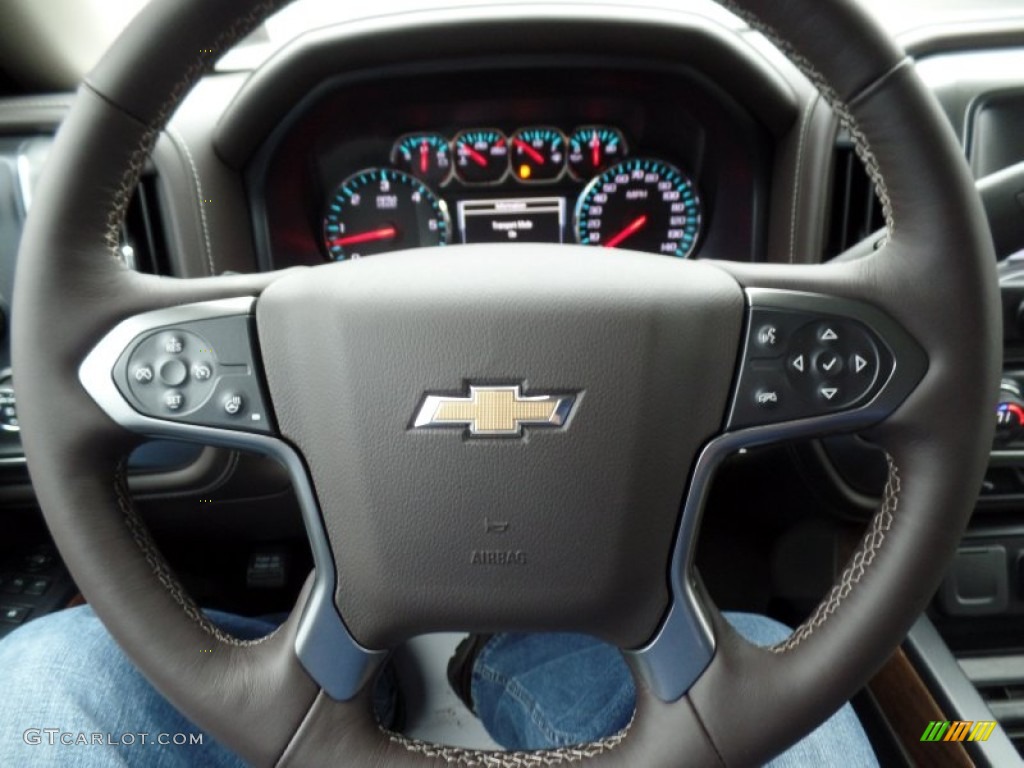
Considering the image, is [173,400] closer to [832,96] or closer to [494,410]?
[494,410]

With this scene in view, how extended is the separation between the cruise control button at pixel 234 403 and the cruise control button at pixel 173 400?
35 millimetres

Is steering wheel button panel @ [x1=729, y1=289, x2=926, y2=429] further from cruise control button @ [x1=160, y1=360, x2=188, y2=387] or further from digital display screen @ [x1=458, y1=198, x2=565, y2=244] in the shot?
digital display screen @ [x1=458, y1=198, x2=565, y2=244]

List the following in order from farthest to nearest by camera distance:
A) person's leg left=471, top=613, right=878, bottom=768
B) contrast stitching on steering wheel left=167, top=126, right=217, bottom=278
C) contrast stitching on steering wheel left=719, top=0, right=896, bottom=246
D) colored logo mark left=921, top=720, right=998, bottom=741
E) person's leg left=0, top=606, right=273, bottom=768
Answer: contrast stitching on steering wheel left=167, top=126, right=217, bottom=278
colored logo mark left=921, top=720, right=998, bottom=741
person's leg left=471, top=613, right=878, bottom=768
person's leg left=0, top=606, right=273, bottom=768
contrast stitching on steering wheel left=719, top=0, right=896, bottom=246

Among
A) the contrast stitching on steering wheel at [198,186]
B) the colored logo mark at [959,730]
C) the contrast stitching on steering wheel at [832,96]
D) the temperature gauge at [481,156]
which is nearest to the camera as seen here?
the contrast stitching on steering wheel at [832,96]

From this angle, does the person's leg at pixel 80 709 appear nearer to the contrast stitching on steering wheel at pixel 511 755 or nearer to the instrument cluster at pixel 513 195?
the contrast stitching on steering wheel at pixel 511 755

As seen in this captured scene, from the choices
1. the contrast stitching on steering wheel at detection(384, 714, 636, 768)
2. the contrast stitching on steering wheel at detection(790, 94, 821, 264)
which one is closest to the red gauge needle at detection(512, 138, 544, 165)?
the contrast stitching on steering wheel at detection(790, 94, 821, 264)

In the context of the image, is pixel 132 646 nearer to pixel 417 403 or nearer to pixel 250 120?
pixel 417 403

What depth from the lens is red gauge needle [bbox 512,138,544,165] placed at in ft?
4.11

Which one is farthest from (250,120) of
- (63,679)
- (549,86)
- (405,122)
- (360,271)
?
(63,679)

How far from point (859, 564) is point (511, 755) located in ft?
0.98

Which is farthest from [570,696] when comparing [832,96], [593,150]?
[593,150]

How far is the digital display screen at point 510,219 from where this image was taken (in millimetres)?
1278

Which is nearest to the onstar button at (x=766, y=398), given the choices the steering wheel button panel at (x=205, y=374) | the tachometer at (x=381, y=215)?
the steering wheel button panel at (x=205, y=374)

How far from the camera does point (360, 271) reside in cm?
69
